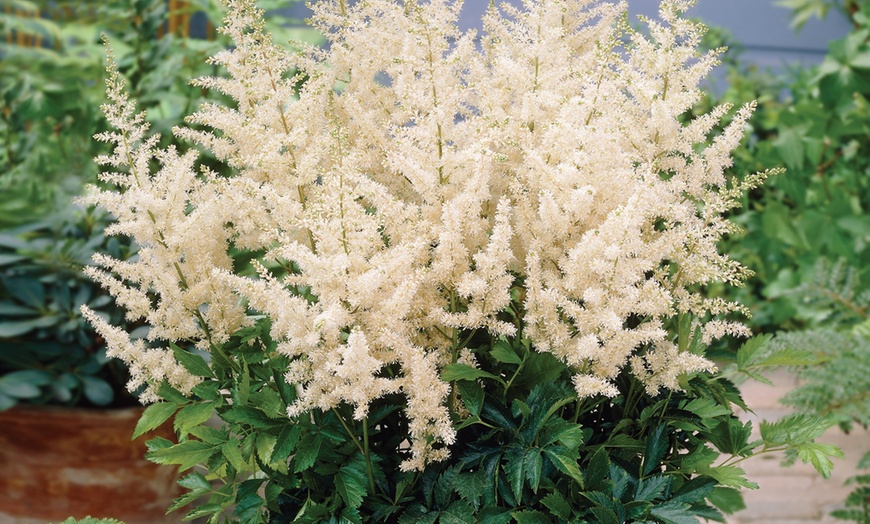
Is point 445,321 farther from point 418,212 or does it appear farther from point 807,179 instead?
point 807,179

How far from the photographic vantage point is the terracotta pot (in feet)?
4.02

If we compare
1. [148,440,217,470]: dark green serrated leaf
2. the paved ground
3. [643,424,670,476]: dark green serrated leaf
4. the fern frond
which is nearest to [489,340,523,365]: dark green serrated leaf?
[643,424,670,476]: dark green serrated leaf

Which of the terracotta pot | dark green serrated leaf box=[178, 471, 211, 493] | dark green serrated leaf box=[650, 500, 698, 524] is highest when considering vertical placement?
dark green serrated leaf box=[650, 500, 698, 524]

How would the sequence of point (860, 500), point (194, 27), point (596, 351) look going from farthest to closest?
1. point (194, 27)
2. point (860, 500)
3. point (596, 351)

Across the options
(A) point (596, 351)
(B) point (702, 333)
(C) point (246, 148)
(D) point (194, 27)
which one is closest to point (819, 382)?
(B) point (702, 333)

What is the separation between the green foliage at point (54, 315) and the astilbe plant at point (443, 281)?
70 centimetres

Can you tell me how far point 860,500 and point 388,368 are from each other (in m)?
1.08

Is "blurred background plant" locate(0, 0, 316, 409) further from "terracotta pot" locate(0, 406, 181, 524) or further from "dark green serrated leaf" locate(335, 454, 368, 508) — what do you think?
"dark green serrated leaf" locate(335, 454, 368, 508)

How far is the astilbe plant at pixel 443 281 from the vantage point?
0.52m

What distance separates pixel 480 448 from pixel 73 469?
917 millimetres

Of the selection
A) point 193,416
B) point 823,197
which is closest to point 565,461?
point 193,416

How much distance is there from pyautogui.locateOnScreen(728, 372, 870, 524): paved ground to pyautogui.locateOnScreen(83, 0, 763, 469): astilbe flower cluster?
1326 millimetres

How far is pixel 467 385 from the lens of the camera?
21.6 inches

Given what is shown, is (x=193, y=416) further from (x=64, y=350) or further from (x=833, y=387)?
(x=833, y=387)
